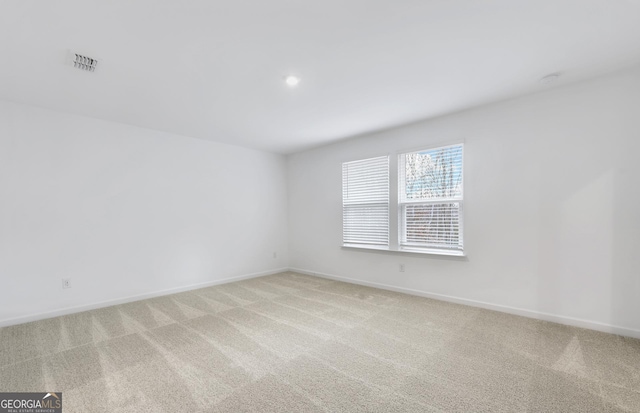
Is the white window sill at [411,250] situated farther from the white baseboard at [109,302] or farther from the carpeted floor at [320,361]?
the white baseboard at [109,302]

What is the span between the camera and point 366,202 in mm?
4660

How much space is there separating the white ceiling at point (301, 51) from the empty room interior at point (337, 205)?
0.02 meters

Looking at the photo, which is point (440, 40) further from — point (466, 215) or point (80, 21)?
point (80, 21)

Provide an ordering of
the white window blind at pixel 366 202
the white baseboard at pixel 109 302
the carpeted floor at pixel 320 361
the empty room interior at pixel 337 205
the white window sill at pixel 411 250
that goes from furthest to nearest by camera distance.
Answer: the white window blind at pixel 366 202, the white window sill at pixel 411 250, the white baseboard at pixel 109 302, the empty room interior at pixel 337 205, the carpeted floor at pixel 320 361

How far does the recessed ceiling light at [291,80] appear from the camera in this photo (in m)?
2.63

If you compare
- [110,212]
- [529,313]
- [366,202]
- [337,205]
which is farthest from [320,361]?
[110,212]

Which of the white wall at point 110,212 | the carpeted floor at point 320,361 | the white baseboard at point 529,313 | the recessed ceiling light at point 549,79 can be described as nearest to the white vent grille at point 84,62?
the white wall at point 110,212

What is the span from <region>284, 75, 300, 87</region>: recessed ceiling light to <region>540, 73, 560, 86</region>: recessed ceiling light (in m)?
2.46

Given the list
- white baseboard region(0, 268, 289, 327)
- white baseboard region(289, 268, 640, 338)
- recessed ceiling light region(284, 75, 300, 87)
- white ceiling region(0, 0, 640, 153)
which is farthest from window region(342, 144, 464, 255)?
white baseboard region(0, 268, 289, 327)

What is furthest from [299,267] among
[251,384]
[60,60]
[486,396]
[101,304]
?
[60,60]

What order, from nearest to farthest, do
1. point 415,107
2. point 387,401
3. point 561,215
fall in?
point 387,401 < point 561,215 < point 415,107

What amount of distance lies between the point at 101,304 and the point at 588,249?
575 centimetres

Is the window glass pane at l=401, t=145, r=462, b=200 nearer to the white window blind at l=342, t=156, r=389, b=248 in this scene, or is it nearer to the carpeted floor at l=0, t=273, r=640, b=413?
the white window blind at l=342, t=156, r=389, b=248

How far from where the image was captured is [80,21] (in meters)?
1.84
